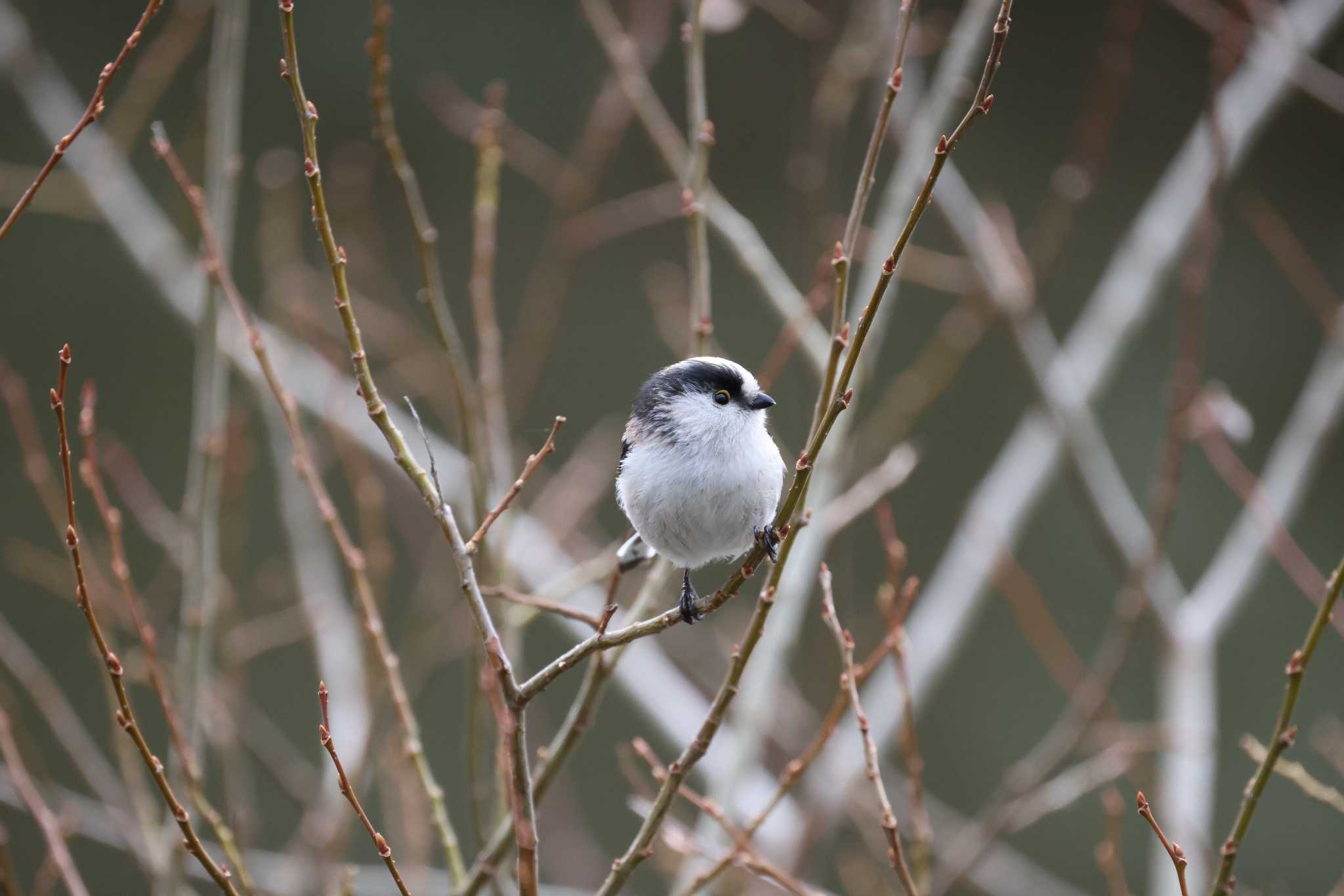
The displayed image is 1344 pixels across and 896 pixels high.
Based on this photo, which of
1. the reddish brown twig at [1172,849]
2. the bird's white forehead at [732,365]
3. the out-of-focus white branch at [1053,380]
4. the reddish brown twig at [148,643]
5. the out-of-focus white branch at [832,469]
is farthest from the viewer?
the out-of-focus white branch at [1053,380]

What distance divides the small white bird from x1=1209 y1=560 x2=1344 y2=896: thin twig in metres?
0.69

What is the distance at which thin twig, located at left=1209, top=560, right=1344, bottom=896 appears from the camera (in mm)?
1066

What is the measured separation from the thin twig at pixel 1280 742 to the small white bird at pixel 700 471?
2.28 ft

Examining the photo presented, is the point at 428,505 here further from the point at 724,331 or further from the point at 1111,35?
the point at 724,331

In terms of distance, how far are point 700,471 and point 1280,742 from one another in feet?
2.78

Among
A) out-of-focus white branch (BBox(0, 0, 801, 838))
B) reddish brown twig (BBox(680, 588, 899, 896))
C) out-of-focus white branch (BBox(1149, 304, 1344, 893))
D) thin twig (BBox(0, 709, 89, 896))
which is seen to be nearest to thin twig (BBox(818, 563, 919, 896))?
reddish brown twig (BBox(680, 588, 899, 896))

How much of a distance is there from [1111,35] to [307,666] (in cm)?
340

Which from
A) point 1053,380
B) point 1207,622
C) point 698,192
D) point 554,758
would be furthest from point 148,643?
point 1207,622

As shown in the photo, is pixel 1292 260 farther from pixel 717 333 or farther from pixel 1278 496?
pixel 717 333

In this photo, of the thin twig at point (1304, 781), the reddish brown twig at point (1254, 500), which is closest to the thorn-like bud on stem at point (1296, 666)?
the thin twig at point (1304, 781)

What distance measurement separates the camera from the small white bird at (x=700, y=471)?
1675 mm

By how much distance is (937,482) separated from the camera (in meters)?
4.41

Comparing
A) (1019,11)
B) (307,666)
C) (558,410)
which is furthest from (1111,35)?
(307,666)

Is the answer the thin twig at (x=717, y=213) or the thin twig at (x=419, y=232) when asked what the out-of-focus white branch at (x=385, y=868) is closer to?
the thin twig at (x=419, y=232)
